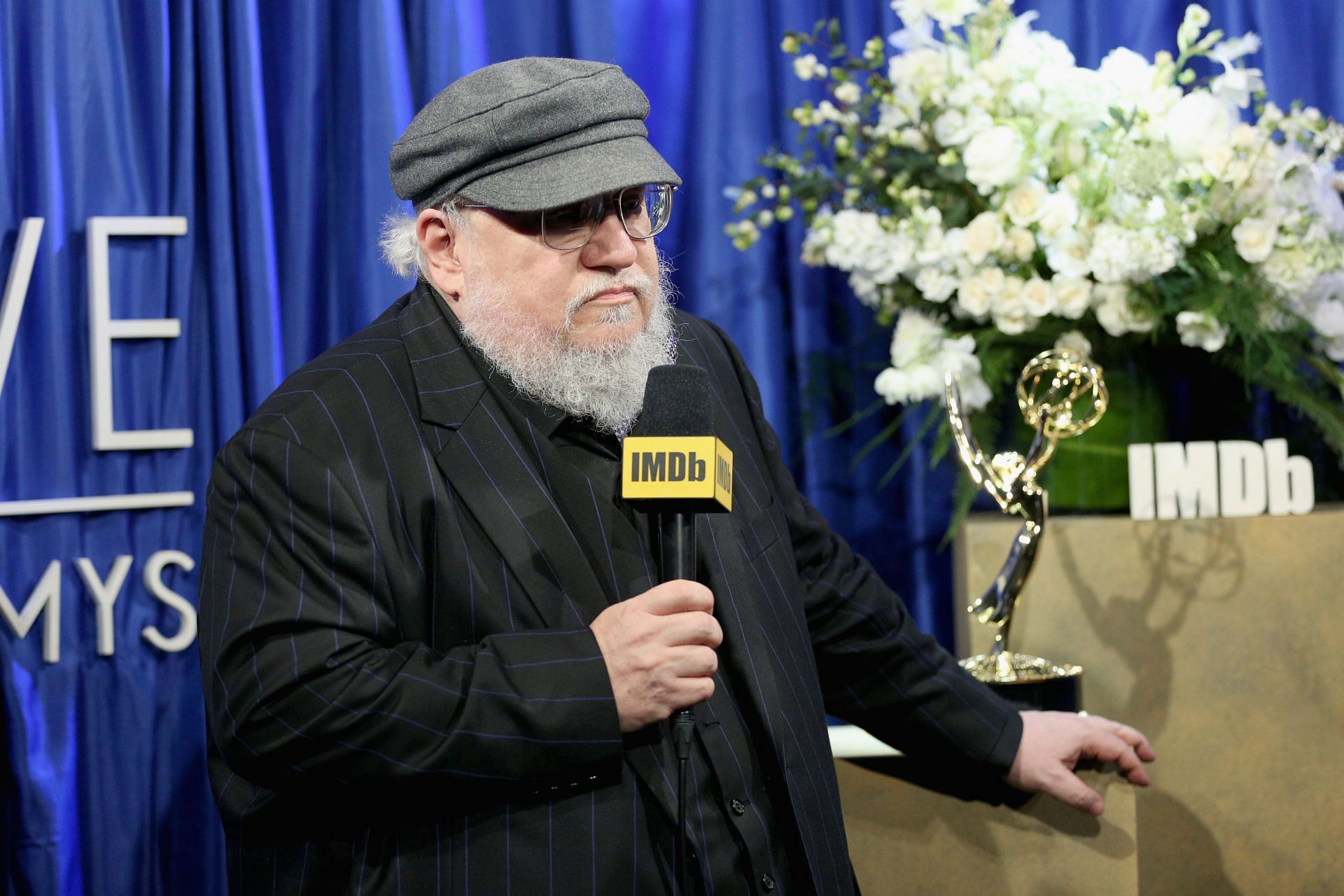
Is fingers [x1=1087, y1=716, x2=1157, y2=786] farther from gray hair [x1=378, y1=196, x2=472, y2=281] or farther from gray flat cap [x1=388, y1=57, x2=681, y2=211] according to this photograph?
gray hair [x1=378, y1=196, x2=472, y2=281]

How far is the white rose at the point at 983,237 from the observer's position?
6.29ft

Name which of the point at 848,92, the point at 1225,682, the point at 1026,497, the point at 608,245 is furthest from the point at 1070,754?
the point at 848,92

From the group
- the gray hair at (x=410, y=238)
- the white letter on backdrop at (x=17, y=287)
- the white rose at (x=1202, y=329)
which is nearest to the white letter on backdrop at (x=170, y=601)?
the white letter on backdrop at (x=17, y=287)

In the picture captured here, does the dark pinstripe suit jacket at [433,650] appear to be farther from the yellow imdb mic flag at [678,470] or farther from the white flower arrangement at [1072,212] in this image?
the white flower arrangement at [1072,212]

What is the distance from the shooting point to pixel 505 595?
1.32m

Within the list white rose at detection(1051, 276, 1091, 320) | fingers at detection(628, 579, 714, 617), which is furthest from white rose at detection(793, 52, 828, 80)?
fingers at detection(628, 579, 714, 617)

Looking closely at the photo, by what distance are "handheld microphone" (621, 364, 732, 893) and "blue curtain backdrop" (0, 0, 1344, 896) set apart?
115 cm

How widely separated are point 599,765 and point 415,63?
146cm

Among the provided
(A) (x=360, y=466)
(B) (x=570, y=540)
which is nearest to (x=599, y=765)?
(B) (x=570, y=540)

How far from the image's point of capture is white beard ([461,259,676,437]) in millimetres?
1433

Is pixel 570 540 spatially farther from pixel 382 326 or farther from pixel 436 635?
pixel 382 326

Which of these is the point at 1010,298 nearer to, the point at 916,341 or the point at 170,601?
the point at 916,341

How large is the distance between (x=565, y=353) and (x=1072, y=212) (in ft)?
2.92

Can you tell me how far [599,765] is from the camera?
124 centimetres
